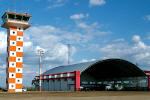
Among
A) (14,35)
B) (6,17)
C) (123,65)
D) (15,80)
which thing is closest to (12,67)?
(15,80)

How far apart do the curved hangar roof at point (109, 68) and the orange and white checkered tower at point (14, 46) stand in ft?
57.5

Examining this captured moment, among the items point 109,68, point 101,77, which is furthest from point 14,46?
point 101,77

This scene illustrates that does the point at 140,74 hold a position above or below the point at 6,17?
below

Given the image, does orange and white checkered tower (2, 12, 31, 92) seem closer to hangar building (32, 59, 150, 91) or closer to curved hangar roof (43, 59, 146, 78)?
hangar building (32, 59, 150, 91)

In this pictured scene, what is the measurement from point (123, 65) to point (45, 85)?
93.4ft

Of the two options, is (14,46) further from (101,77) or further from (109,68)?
(101,77)

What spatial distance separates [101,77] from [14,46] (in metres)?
39.9

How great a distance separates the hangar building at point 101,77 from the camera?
213ft

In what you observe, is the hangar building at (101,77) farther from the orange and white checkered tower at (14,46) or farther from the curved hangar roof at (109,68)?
the orange and white checkered tower at (14,46)

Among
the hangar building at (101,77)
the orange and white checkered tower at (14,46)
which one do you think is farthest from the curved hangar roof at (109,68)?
the orange and white checkered tower at (14,46)

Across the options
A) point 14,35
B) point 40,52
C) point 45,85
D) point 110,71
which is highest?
point 14,35

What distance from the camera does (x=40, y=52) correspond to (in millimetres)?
62688

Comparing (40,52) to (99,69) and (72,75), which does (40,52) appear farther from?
(99,69)

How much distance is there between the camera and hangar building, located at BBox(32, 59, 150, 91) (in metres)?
64.8
